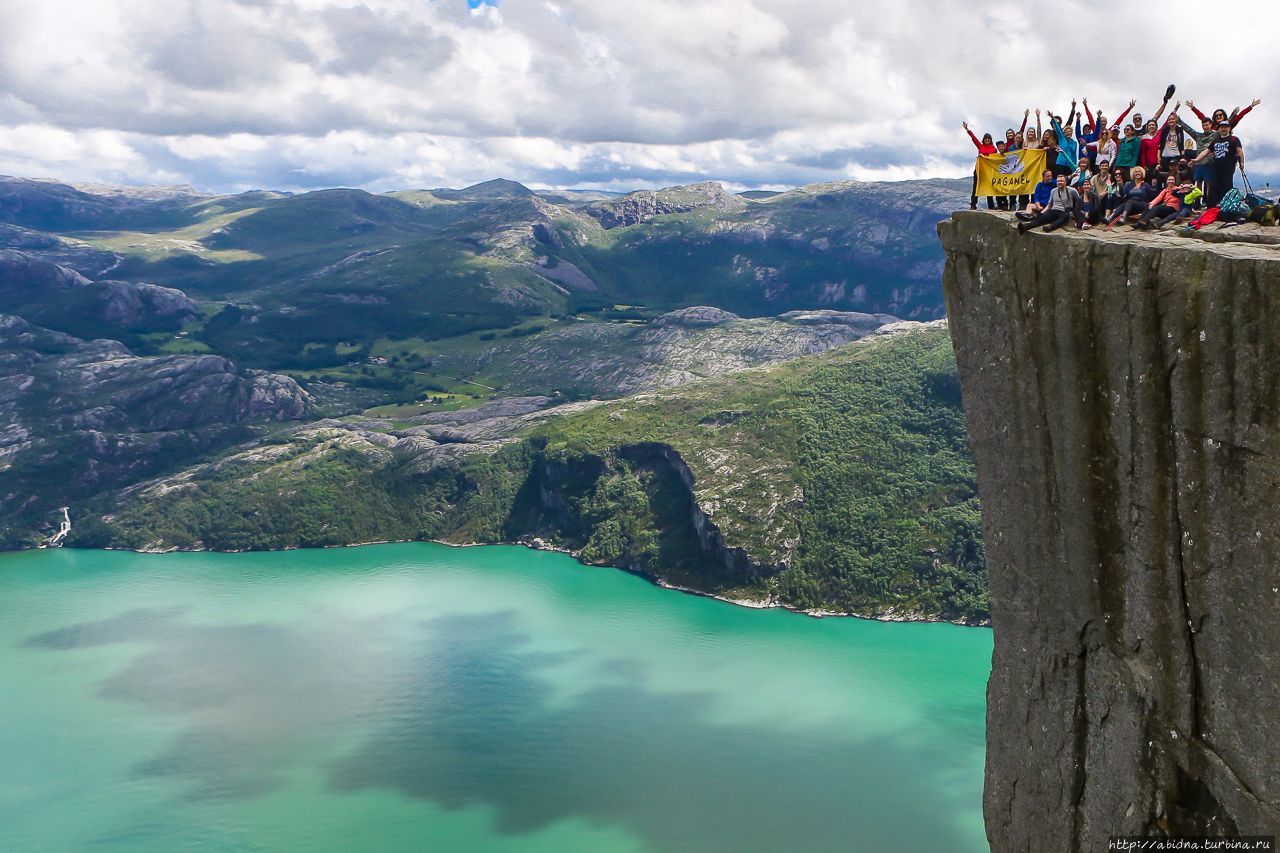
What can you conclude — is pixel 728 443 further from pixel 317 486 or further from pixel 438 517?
pixel 317 486

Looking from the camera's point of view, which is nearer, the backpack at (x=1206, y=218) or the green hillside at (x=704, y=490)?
the backpack at (x=1206, y=218)

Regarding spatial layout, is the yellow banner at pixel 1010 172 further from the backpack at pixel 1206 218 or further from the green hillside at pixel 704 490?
the green hillside at pixel 704 490

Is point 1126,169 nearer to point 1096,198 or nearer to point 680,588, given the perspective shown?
point 1096,198

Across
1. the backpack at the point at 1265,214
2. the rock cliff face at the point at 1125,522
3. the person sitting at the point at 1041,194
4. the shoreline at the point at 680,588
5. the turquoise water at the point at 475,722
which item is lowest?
the shoreline at the point at 680,588

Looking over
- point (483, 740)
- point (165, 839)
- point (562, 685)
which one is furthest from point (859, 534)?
point (165, 839)

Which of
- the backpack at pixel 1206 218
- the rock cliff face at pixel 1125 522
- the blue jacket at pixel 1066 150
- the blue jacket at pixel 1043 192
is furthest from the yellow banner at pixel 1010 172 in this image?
the backpack at pixel 1206 218

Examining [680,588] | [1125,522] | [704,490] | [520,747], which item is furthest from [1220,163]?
[704,490]

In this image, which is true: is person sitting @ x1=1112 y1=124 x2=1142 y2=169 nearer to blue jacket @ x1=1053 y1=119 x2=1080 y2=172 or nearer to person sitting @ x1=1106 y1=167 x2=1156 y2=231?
blue jacket @ x1=1053 y1=119 x2=1080 y2=172
